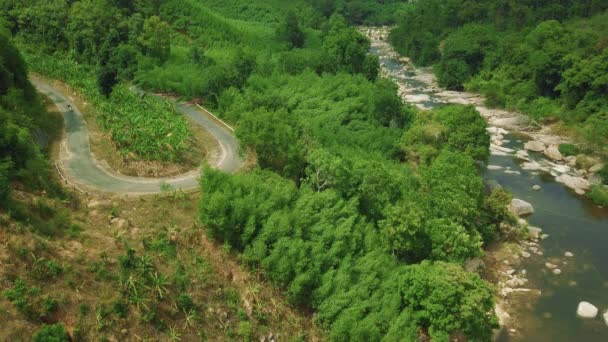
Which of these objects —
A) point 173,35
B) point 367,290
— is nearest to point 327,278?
point 367,290

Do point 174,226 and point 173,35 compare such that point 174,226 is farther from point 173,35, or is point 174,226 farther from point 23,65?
point 173,35

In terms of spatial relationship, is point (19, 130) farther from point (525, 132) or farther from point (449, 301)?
point (525, 132)

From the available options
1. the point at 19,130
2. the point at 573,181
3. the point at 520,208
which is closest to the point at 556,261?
the point at 520,208

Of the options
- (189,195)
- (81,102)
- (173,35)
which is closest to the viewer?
(189,195)

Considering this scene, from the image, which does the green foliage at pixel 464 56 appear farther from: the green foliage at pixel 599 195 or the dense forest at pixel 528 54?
the green foliage at pixel 599 195

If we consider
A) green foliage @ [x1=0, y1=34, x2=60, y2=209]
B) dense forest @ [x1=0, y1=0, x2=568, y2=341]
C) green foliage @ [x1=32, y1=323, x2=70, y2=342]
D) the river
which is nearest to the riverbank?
the river

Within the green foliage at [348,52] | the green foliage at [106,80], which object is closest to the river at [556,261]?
the green foliage at [348,52]

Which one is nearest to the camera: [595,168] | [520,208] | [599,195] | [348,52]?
[520,208]
